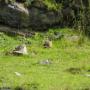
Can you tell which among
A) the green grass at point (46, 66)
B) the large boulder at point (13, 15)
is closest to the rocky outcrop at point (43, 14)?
the large boulder at point (13, 15)

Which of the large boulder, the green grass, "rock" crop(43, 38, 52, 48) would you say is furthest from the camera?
the large boulder

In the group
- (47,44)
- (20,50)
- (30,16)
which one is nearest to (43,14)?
(30,16)

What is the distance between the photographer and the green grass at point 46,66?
519 inches

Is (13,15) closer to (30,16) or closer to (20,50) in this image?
(30,16)

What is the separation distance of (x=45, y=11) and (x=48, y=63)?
21.1 feet

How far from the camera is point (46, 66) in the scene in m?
16.1

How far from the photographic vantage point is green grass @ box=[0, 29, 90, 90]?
1318cm

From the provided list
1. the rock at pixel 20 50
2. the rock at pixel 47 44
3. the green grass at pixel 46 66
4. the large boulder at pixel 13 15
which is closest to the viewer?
the green grass at pixel 46 66

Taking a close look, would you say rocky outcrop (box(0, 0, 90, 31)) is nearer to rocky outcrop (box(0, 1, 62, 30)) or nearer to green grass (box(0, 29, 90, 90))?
rocky outcrop (box(0, 1, 62, 30))

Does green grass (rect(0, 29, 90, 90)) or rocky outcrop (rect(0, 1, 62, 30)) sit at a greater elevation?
rocky outcrop (rect(0, 1, 62, 30))

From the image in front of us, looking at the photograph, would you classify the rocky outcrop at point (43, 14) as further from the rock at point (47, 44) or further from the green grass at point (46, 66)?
the rock at point (47, 44)

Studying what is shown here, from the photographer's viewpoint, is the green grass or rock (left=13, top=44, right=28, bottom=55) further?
rock (left=13, top=44, right=28, bottom=55)

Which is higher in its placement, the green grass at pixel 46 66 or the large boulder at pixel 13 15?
the large boulder at pixel 13 15

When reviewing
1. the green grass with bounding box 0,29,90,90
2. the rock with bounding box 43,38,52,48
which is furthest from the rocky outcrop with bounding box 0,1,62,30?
the rock with bounding box 43,38,52,48
